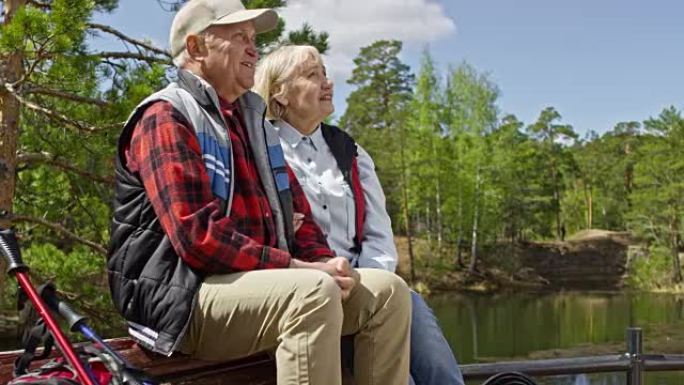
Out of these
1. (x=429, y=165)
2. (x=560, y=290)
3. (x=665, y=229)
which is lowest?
(x=560, y=290)

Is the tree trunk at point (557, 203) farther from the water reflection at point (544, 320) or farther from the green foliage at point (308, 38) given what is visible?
the green foliage at point (308, 38)

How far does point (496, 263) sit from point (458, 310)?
31.8 ft

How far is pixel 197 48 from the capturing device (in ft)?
7.02

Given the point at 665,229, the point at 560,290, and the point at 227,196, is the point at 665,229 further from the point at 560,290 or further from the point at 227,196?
the point at 227,196

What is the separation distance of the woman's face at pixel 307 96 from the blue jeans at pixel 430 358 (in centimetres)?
73

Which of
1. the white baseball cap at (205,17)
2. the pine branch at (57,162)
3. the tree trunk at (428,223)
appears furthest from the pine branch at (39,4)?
the tree trunk at (428,223)

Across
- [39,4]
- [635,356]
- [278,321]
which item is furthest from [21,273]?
[39,4]

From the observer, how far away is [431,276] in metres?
30.0

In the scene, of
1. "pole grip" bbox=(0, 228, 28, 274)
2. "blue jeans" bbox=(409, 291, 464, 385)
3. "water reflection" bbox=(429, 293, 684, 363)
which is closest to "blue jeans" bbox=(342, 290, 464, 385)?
"blue jeans" bbox=(409, 291, 464, 385)

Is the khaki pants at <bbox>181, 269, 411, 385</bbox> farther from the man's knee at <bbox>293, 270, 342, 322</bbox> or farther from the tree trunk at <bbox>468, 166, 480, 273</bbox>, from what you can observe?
the tree trunk at <bbox>468, 166, 480, 273</bbox>

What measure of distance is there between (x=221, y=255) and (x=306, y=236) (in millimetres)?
444

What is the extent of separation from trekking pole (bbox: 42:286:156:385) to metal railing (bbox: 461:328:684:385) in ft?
4.03

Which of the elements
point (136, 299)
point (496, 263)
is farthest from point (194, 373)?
point (496, 263)

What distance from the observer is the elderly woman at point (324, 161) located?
8.09 feet
